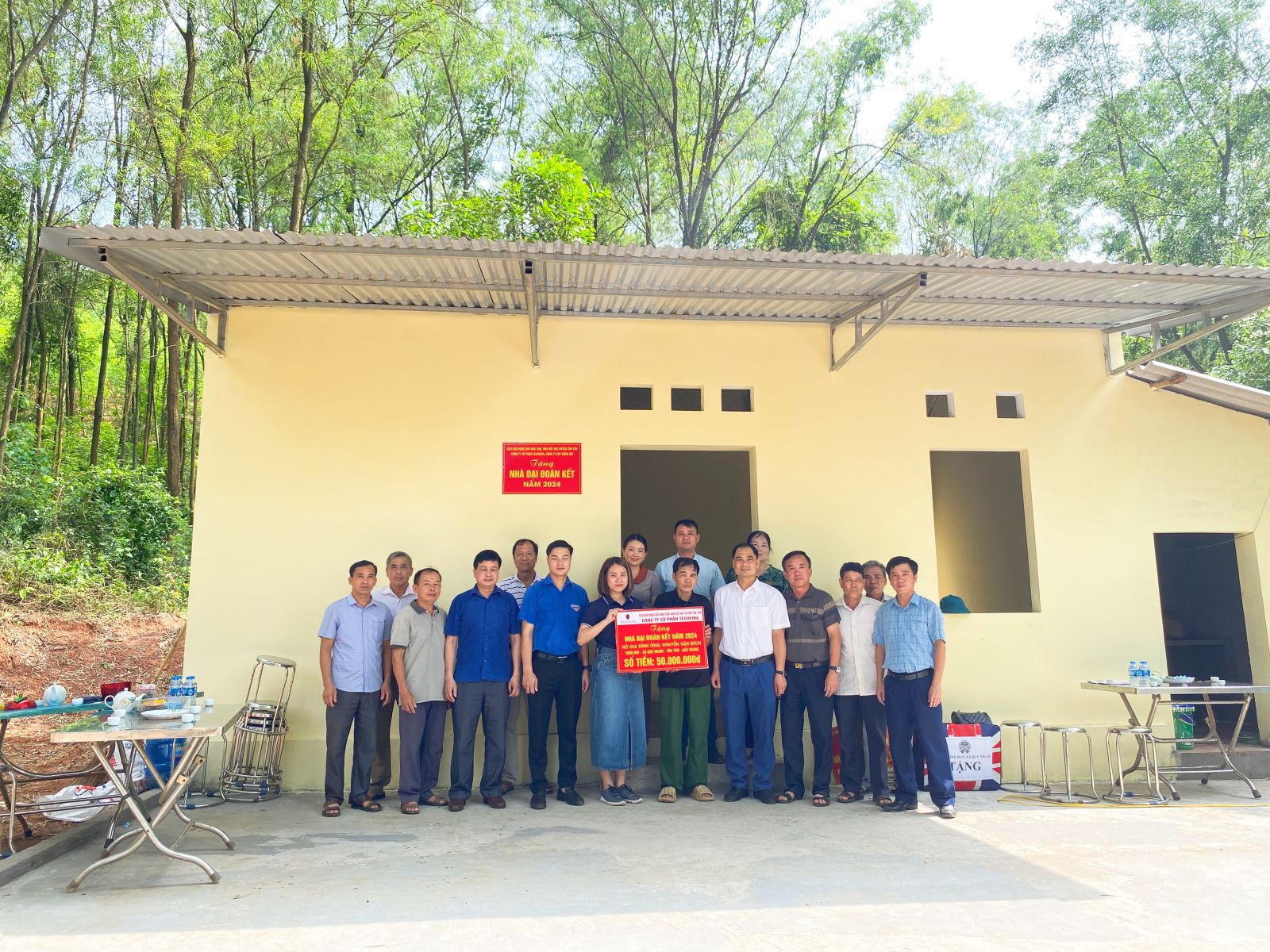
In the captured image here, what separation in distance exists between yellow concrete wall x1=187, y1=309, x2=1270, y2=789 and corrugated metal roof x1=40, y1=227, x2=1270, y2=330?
201 mm

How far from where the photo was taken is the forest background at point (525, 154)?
12.7m

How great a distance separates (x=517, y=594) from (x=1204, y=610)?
6597mm

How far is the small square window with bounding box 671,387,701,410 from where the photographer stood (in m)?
6.69

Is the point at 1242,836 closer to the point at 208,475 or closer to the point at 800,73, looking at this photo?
the point at 208,475

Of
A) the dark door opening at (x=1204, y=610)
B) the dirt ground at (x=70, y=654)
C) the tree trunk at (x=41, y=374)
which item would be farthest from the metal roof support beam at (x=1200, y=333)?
the tree trunk at (x=41, y=374)

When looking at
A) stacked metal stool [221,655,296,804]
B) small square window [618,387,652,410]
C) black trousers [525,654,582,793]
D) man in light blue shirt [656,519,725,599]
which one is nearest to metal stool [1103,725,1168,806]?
man in light blue shirt [656,519,725,599]

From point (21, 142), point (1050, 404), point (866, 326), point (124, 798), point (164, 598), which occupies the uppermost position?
point (21, 142)

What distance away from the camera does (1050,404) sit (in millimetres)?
7023

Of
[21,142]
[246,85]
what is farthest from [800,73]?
[21,142]

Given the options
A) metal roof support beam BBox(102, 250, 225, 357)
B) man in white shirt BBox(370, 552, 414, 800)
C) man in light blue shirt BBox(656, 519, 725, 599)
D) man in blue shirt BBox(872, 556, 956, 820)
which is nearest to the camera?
metal roof support beam BBox(102, 250, 225, 357)

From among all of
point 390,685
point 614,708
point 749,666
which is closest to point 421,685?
point 390,685

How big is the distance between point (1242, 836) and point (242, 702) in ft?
20.5

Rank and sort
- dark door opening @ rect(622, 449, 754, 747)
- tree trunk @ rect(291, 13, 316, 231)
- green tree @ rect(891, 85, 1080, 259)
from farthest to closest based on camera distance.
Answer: green tree @ rect(891, 85, 1080, 259)
tree trunk @ rect(291, 13, 316, 231)
dark door opening @ rect(622, 449, 754, 747)

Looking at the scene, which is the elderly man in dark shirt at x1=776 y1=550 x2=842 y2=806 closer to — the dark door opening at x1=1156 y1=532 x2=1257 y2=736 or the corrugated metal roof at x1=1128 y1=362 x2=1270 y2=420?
the corrugated metal roof at x1=1128 y1=362 x2=1270 y2=420
